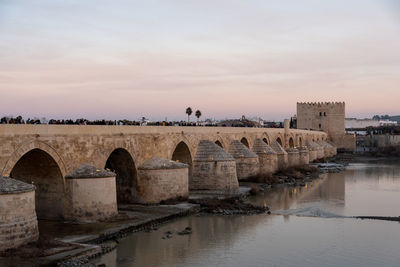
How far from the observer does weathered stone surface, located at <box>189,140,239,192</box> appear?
2283 centimetres

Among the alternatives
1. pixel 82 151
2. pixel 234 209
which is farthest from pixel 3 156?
pixel 234 209

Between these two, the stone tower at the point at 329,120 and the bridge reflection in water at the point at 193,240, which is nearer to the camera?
the bridge reflection in water at the point at 193,240

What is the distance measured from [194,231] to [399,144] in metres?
52.0

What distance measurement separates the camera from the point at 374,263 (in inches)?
476

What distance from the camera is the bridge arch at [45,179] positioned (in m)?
14.9

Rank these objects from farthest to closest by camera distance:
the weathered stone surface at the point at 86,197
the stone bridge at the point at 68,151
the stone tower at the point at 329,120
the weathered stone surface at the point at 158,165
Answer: the stone tower at the point at 329,120 < the weathered stone surface at the point at 158,165 < the weathered stone surface at the point at 86,197 < the stone bridge at the point at 68,151

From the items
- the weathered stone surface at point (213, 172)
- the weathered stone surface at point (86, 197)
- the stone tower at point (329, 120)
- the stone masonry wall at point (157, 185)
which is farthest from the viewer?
the stone tower at point (329, 120)

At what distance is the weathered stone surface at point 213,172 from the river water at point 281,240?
2138 mm

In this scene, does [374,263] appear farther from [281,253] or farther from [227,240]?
[227,240]

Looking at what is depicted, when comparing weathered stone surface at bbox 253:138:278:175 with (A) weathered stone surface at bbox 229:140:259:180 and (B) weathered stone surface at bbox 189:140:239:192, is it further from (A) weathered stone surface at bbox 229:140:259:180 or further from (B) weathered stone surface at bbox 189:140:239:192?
(B) weathered stone surface at bbox 189:140:239:192

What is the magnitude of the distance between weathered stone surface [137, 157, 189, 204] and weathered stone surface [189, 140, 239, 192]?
160 inches

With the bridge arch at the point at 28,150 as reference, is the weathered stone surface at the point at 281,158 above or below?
below

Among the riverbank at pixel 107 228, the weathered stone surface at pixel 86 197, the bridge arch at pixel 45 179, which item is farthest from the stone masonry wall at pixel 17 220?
the bridge arch at pixel 45 179

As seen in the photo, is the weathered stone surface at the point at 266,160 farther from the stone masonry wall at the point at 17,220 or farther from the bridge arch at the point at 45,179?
the stone masonry wall at the point at 17,220
